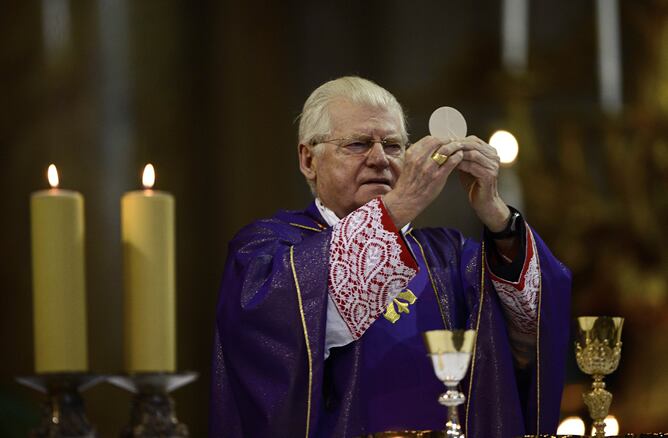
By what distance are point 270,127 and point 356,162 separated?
3.13 metres

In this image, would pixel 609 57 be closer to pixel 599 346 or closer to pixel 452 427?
pixel 599 346

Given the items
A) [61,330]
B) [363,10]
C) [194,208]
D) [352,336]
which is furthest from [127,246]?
[363,10]

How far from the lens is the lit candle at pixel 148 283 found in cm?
156

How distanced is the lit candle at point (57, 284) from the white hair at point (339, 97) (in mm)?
2117

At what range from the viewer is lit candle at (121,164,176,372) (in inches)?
61.3

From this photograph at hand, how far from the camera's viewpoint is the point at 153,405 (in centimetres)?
157

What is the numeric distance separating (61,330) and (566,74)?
6276 mm

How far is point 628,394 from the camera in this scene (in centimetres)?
730

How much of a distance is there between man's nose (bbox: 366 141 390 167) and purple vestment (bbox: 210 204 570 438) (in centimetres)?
31

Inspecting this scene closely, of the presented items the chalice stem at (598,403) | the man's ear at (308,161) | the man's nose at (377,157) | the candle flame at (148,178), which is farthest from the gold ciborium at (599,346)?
the man's ear at (308,161)

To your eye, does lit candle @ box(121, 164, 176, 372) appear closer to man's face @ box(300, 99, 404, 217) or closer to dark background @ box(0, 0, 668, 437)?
man's face @ box(300, 99, 404, 217)

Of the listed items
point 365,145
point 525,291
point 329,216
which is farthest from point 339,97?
point 525,291

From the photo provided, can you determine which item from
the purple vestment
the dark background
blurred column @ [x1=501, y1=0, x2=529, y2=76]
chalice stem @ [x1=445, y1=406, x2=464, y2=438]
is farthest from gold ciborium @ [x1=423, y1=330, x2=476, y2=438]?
blurred column @ [x1=501, y1=0, x2=529, y2=76]

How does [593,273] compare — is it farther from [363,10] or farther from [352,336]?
[352,336]
